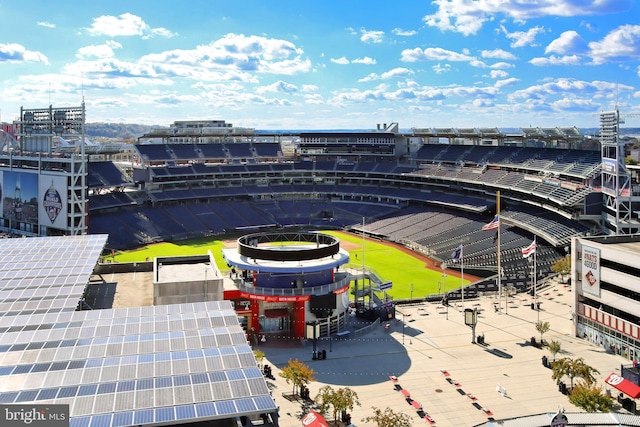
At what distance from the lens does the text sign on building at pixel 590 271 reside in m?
47.8

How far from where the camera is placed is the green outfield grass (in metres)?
70.3

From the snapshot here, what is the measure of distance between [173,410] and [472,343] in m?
34.2

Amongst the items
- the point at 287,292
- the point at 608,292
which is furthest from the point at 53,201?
the point at 608,292

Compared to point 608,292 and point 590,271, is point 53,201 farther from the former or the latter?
point 608,292

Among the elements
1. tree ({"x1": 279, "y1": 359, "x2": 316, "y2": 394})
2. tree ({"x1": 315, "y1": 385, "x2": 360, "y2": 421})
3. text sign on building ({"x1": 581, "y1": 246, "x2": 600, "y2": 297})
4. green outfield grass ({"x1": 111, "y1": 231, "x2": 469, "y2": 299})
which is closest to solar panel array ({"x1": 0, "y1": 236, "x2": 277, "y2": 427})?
tree ({"x1": 315, "y1": 385, "x2": 360, "y2": 421})

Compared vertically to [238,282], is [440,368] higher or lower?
lower

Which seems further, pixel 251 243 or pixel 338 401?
pixel 251 243

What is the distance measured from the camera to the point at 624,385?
3703 centimetres

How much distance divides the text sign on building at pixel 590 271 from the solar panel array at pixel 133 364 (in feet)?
106

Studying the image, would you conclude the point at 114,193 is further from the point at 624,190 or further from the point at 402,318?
the point at 624,190

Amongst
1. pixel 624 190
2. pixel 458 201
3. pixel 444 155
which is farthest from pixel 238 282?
pixel 444 155

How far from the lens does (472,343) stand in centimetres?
4847

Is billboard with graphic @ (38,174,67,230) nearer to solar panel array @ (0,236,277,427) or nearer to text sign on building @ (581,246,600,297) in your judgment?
solar panel array @ (0,236,277,427)

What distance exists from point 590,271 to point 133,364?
1552 inches
